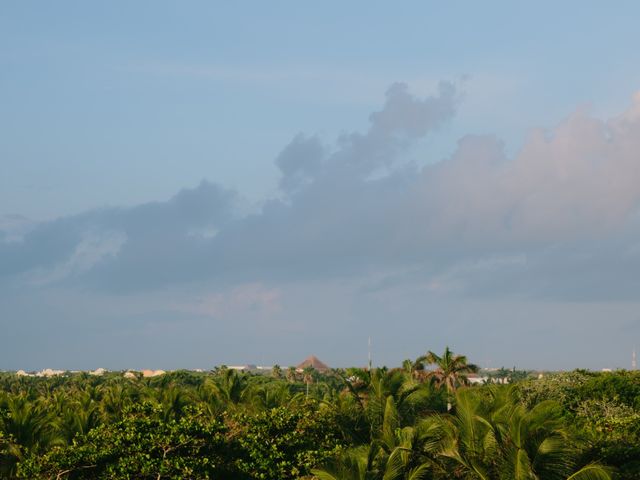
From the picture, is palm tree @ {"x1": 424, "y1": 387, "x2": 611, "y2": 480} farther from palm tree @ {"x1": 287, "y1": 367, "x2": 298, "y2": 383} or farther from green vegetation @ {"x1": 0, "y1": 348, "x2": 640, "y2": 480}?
palm tree @ {"x1": 287, "y1": 367, "x2": 298, "y2": 383}

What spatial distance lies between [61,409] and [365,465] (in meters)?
40.4

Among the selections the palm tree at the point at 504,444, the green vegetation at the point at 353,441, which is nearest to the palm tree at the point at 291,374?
the green vegetation at the point at 353,441

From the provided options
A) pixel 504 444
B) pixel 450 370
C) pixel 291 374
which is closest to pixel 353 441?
pixel 504 444

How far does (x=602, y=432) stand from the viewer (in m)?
45.2

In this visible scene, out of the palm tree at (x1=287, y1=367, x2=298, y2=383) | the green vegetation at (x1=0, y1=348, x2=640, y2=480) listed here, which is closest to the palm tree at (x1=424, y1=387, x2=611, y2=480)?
the green vegetation at (x1=0, y1=348, x2=640, y2=480)

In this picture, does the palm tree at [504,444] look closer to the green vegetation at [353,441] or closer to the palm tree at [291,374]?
the green vegetation at [353,441]

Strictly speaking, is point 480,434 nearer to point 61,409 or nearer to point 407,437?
point 407,437

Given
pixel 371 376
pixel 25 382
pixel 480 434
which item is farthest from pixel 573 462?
pixel 25 382

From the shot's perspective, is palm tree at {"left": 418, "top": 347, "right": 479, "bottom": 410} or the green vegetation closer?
the green vegetation

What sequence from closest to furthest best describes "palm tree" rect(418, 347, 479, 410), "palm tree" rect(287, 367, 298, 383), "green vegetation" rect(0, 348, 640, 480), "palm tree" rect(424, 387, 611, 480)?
"palm tree" rect(424, 387, 611, 480) < "green vegetation" rect(0, 348, 640, 480) < "palm tree" rect(418, 347, 479, 410) < "palm tree" rect(287, 367, 298, 383)

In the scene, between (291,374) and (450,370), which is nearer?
(450,370)

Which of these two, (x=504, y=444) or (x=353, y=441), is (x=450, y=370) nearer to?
(x=353, y=441)

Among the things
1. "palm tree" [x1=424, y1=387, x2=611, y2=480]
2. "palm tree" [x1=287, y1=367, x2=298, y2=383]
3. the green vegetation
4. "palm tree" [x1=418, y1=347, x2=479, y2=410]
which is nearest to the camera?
"palm tree" [x1=424, y1=387, x2=611, y2=480]

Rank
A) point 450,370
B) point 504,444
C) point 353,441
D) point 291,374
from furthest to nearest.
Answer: point 291,374 → point 450,370 → point 353,441 → point 504,444
